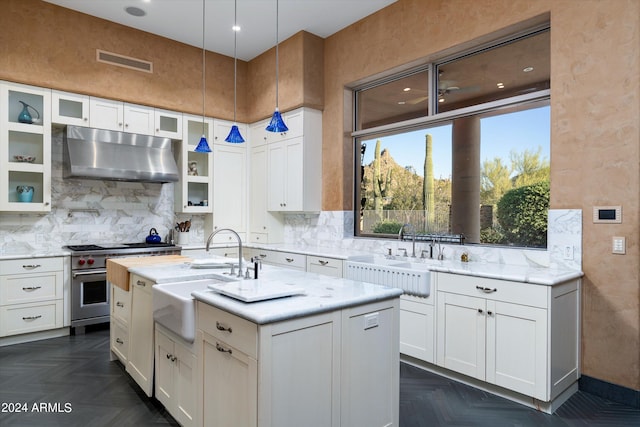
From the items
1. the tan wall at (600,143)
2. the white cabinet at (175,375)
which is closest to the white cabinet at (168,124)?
the white cabinet at (175,375)

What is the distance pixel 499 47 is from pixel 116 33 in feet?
14.3

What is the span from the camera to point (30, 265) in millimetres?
4098

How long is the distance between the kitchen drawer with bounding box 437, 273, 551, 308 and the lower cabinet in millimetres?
1040

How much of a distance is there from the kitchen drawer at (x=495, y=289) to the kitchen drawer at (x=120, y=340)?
2527mm

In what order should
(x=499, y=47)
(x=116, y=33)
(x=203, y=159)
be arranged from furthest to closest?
(x=203, y=159)
(x=116, y=33)
(x=499, y=47)

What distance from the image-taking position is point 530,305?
2.70 m

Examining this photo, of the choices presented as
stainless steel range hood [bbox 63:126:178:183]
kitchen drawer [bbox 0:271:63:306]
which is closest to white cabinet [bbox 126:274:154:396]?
kitchen drawer [bbox 0:271:63:306]

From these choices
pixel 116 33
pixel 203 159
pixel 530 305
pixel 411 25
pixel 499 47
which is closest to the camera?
pixel 530 305

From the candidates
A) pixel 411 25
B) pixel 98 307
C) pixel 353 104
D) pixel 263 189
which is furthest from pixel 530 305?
pixel 98 307

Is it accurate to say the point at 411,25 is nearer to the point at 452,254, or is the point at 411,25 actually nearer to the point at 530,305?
the point at 452,254

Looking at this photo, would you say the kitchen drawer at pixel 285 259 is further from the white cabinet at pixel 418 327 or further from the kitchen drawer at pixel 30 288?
the kitchen drawer at pixel 30 288

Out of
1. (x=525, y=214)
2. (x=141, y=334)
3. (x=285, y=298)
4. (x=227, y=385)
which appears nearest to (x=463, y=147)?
(x=525, y=214)

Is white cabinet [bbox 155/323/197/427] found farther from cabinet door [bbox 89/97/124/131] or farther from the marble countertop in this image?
cabinet door [bbox 89/97/124/131]

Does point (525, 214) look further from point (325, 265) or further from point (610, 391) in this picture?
point (325, 265)
